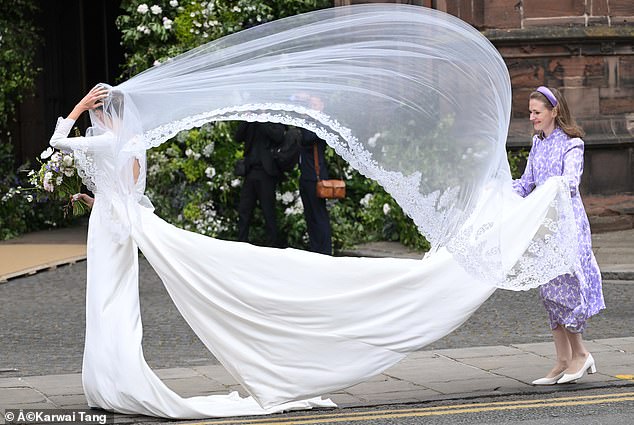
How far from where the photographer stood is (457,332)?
416 inches

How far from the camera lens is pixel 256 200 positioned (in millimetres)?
14914

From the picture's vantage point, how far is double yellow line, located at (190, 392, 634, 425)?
7203 millimetres

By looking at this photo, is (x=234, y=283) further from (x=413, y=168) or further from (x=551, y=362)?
(x=551, y=362)

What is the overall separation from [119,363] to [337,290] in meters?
1.37

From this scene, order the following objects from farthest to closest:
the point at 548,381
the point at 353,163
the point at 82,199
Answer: the point at 548,381 → the point at 82,199 → the point at 353,163

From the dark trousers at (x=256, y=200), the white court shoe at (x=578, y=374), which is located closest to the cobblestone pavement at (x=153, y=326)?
the dark trousers at (x=256, y=200)

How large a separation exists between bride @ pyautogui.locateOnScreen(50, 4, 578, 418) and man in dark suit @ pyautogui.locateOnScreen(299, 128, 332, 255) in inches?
245

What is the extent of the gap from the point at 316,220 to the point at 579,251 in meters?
6.34

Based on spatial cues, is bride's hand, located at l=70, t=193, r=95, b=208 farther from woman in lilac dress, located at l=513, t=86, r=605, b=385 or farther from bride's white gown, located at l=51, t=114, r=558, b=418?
woman in lilac dress, located at l=513, t=86, r=605, b=385

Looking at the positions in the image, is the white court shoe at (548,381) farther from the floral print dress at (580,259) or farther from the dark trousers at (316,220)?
the dark trousers at (316,220)

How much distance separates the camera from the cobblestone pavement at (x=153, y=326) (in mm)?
9539

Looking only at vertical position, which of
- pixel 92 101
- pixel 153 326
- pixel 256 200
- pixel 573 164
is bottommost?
pixel 153 326

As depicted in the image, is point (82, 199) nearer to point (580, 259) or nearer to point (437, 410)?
point (437, 410)

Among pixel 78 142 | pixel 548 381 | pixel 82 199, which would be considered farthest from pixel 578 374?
pixel 78 142
